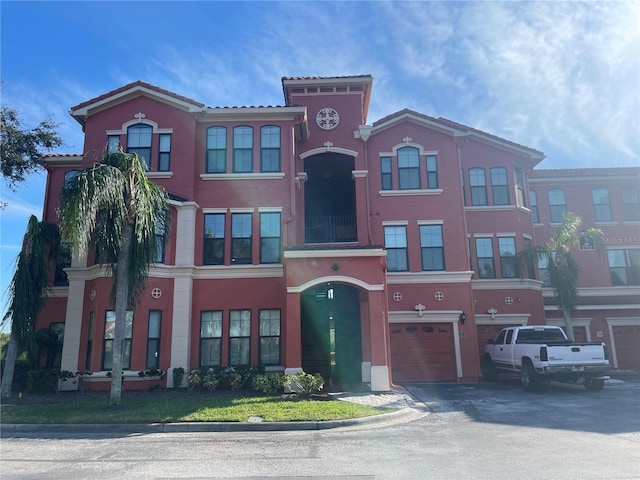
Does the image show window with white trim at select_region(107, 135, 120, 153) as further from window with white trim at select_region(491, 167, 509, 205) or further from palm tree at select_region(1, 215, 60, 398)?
window with white trim at select_region(491, 167, 509, 205)

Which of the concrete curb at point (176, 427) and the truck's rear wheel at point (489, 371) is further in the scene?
the truck's rear wheel at point (489, 371)

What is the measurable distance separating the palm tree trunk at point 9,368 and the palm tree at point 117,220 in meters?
4.43

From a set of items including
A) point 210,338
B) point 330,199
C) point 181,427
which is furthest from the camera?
point 330,199

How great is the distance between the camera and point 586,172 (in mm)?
25078

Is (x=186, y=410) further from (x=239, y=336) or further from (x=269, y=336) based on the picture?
(x=269, y=336)

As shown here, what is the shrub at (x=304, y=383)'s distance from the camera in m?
13.7

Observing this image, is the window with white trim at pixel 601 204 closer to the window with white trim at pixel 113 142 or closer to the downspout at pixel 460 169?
the downspout at pixel 460 169

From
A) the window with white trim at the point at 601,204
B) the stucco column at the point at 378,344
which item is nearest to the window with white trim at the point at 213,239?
the stucco column at the point at 378,344

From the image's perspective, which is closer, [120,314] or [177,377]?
[120,314]

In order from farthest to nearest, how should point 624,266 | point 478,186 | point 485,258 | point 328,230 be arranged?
1. point 624,266
2. point 478,186
3. point 328,230
4. point 485,258

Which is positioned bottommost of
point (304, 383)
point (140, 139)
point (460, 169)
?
point (304, 383)

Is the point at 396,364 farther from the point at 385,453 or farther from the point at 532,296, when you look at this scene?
the point at 385,453

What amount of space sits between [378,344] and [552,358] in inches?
212

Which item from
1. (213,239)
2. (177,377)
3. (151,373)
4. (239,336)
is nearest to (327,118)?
(213,239)
